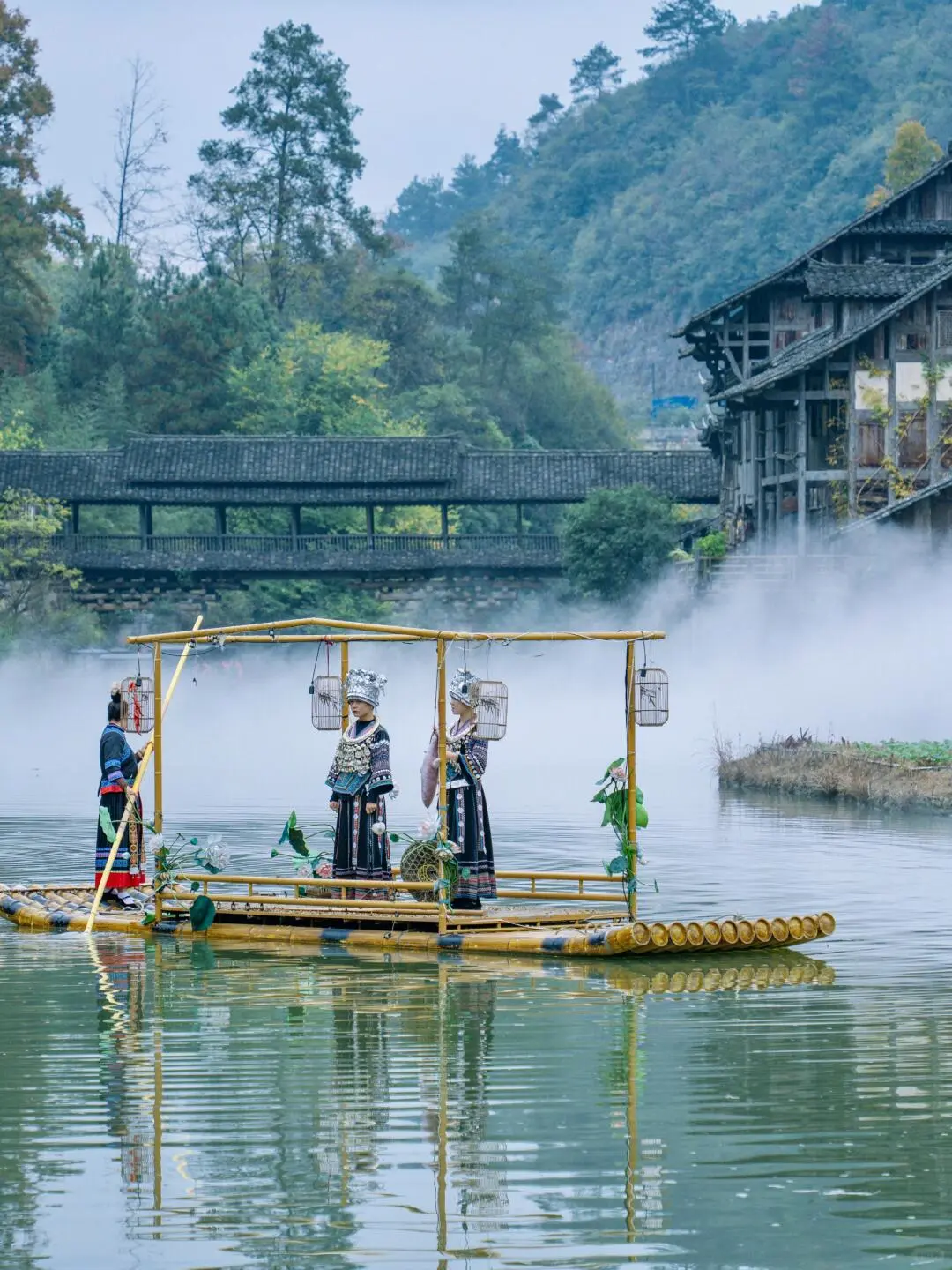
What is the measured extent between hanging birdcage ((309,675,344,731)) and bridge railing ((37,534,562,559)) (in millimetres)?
45124

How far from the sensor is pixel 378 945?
54.4ft

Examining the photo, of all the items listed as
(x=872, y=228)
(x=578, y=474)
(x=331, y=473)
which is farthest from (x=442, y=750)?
(x=331, y=473)

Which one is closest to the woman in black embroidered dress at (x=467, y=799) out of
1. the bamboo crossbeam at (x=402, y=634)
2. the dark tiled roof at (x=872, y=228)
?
the bamboo crossbeam at (x=402, y=634)

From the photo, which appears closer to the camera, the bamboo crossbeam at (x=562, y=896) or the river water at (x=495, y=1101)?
the river water at (x=495, y=1101)

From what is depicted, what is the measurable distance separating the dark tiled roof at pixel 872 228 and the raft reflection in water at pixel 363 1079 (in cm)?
4163

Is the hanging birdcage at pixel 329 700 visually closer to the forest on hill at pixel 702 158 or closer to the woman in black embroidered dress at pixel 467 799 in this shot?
the woman in black embroidered dress at pixel 467 799

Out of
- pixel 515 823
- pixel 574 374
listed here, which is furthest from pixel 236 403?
pixel 515 823

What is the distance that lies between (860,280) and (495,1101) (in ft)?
143

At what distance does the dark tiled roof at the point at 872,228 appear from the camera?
183ft

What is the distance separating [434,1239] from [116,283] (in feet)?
285

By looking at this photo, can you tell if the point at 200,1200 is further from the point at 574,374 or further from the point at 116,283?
the point at 574,374

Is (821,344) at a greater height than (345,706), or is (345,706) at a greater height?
(821,344)

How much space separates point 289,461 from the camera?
66.4 meters

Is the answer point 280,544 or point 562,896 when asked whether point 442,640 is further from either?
point 280,544
